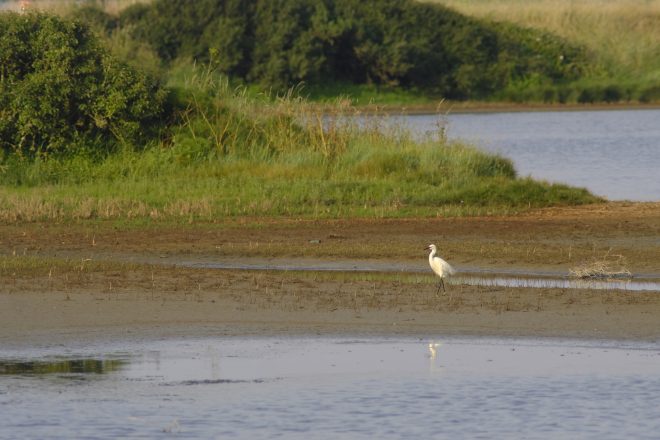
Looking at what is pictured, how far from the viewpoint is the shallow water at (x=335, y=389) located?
30.9 ft

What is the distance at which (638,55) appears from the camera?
59938mm

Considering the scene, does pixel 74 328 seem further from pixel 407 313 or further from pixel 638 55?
pixel 638 55

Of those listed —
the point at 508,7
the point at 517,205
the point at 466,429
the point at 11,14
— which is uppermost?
the point at 508,7

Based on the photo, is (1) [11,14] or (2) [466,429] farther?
(1) [11,14]

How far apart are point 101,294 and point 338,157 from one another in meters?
10.7

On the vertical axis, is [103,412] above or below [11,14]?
below

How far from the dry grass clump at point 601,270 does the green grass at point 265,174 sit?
4915mm

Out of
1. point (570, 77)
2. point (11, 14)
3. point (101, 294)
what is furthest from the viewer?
point (570, 77)

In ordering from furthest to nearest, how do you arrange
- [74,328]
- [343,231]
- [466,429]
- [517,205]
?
[517,205] → [343,231] → [74,328] → [466,429]

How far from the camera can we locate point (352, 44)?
5278 centimetres

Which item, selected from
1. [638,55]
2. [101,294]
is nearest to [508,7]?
[638,55]

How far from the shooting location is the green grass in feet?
66.4

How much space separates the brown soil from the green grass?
40.6 inches

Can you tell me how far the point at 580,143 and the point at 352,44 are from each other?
18.3 meters
